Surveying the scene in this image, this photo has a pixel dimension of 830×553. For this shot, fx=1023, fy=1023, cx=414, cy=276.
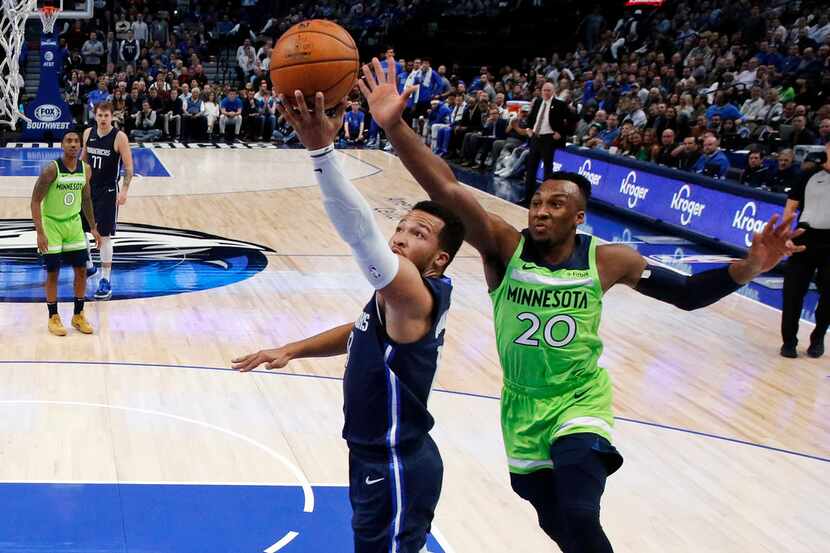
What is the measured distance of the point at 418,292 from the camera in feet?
9.78

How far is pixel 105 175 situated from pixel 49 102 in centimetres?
1218

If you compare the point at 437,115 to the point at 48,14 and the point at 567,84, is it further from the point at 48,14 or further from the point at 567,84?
the point at 48,14

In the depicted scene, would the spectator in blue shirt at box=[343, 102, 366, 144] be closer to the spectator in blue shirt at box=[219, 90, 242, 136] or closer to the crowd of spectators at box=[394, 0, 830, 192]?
the crowd of spectators at box=[394, 0, 830, 192]

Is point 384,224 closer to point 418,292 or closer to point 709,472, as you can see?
point 709,472

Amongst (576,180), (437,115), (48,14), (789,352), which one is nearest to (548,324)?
(576,180)

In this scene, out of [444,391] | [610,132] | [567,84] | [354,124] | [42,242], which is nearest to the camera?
[444,391]

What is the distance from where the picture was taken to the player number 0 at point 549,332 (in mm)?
3854

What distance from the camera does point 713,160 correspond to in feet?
43.7

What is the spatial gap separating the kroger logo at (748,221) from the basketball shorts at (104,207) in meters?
6.85

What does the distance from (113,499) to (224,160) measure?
15168 mm

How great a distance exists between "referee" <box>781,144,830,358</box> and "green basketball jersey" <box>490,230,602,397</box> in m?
4.78

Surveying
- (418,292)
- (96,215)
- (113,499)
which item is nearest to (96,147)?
(96,215)

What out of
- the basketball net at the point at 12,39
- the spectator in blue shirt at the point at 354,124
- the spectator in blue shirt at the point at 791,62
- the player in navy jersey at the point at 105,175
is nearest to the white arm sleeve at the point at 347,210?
the player in navy jersey at the point at 105,175

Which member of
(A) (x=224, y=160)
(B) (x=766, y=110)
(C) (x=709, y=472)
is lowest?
(A) (x=224, y=160)
